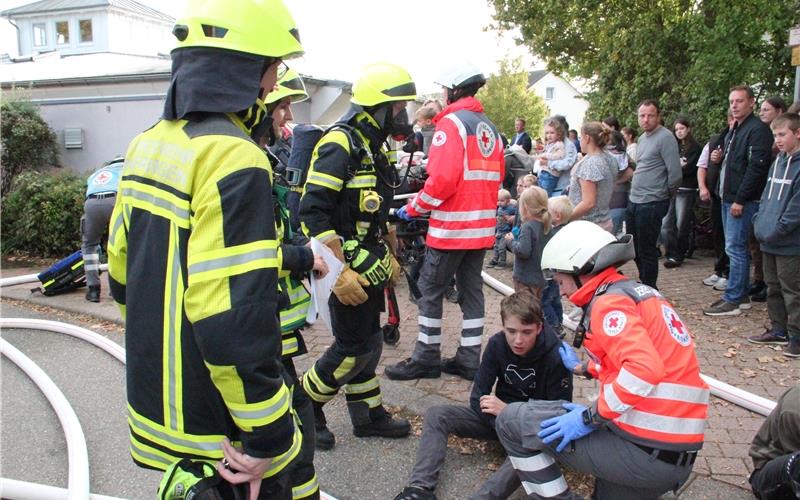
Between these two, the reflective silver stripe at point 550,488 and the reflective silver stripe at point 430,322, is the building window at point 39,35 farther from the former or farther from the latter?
the reflective silver stripe at point 550,488

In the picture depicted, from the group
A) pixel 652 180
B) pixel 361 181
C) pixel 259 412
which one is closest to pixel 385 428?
pixel 361 181

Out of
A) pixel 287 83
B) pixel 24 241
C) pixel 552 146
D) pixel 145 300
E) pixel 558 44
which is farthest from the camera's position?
pixel 558 44

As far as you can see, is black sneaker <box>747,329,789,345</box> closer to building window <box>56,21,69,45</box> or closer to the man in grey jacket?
the man in grey jacket

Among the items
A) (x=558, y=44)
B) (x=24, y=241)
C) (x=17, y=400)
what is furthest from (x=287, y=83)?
(x=558, y=44)

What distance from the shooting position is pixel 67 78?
1254 centimetres

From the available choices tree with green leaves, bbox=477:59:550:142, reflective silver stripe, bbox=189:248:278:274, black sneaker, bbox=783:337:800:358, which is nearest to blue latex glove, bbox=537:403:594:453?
reflective silver stripe, bbox=189:248:278:274

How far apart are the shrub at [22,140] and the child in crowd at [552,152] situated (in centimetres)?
932

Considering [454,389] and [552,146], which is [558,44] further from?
[454,389]

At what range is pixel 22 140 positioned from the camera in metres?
11.9

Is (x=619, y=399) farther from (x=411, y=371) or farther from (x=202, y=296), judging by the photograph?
(x=411, y=371)

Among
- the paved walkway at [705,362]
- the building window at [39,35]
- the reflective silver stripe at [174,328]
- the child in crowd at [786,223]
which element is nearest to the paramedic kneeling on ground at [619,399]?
the paved walkway at [705,362]

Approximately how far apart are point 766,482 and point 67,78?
13435mm

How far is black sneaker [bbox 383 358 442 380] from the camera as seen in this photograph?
15.7 feet

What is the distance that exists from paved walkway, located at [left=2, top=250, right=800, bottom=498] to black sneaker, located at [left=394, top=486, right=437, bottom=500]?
107 cm
